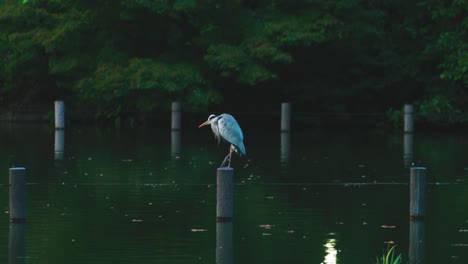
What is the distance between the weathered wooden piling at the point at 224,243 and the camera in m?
14.2

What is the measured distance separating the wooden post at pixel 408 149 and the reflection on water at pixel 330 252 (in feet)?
35.0

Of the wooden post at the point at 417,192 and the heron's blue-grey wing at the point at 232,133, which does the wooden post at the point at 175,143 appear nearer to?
the heron's blue-grey wing at the point at 232,133

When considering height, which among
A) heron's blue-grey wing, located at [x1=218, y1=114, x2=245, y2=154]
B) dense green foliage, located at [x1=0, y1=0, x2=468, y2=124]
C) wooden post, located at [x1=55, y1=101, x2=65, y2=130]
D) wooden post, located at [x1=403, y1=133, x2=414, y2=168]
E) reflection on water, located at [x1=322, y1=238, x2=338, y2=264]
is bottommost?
reflection on water, located at [x1=322, y1=238, x2=338, y2=264]

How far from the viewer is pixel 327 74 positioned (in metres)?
41.9

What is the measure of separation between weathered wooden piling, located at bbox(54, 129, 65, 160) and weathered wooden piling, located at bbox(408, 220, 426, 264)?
11.9 meters

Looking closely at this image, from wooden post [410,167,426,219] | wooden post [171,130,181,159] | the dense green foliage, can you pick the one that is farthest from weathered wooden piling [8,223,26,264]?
the dense green foliage

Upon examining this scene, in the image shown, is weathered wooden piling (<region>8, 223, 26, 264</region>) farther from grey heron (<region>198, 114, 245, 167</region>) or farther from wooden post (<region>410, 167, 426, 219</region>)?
grey heron (<region>198, 114, 245, 167</region>)

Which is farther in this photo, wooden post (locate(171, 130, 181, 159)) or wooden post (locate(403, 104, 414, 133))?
wooden post (locate(403, 104, 414, 133))

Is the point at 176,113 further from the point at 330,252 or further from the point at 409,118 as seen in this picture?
the point at 330,252

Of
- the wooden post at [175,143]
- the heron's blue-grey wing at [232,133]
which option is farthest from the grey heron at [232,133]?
the wooden post at [175,143]

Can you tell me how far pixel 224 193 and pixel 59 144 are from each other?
15.9 m

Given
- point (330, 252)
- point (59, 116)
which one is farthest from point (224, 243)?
point (59, 116)

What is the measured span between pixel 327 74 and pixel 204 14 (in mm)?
4888

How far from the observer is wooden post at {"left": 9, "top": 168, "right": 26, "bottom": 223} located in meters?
16.0
